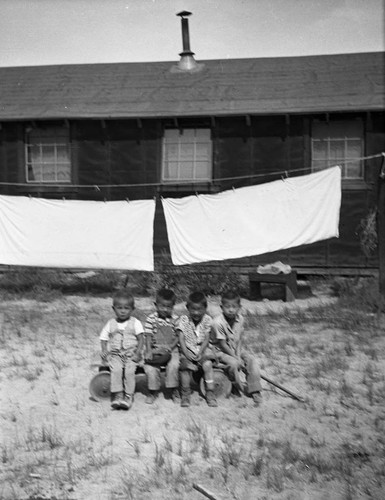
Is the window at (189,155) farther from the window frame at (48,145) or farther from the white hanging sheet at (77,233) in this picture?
the white hanging sheet at (77,233)

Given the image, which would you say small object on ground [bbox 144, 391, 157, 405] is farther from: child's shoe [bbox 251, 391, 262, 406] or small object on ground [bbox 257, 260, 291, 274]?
small object on ground [bbox 257, 260, 291, 274]

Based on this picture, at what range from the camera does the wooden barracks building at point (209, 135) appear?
38.6 ft

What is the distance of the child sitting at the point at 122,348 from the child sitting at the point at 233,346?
0.71 meters

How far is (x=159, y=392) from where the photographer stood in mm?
5961

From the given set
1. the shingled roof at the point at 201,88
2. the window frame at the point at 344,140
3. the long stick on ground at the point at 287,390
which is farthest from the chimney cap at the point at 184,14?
the long stick on ground at the point at 287,390

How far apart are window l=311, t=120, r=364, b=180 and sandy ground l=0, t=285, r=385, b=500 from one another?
4.84m

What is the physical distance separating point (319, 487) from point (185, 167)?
29.1 ft

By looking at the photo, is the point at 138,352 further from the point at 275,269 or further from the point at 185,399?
the point at 275,269

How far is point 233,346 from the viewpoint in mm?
5930

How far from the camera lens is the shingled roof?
1195 centimetres

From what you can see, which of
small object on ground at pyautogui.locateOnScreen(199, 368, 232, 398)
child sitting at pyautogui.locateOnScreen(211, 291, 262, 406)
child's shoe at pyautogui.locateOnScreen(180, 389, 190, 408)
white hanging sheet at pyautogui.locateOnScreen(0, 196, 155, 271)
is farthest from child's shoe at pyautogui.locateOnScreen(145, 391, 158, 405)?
white hanging sheet at pyautogui.locateOnScreen(0, 196, 155, 271)

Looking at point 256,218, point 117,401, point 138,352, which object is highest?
point 256,218

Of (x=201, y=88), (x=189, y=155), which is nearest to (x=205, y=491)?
(x=189, y=155)

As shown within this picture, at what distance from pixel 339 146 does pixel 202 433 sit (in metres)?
8.16
